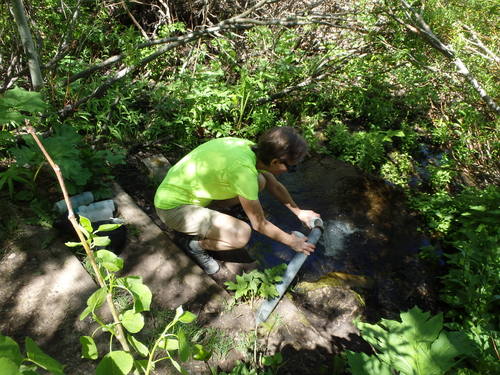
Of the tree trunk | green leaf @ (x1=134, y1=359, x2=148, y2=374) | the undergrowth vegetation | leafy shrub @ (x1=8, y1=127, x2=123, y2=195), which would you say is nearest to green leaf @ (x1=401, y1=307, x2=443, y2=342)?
the undergrowth vegetation

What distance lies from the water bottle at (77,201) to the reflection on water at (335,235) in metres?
2.43

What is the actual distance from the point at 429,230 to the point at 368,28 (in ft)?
8.65

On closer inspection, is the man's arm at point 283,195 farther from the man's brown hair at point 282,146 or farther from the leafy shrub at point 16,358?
the leafy shrub at point 16,358

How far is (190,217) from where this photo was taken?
9.07ft

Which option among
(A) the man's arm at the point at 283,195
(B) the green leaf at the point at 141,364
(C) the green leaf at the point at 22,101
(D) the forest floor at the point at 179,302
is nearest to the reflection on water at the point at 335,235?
(D) the forest floor at the point at 179,302

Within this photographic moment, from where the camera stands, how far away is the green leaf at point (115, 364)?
74 cm

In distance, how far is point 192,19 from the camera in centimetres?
554

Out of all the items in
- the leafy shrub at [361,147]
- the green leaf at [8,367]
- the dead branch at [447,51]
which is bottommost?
the leafy shrub at [361,147]

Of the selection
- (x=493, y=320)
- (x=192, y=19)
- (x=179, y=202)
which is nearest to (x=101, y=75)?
(x=192, y=19)

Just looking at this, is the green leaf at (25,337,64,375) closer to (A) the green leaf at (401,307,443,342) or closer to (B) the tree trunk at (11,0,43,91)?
(A) the green leaf at (401,307,443,342)

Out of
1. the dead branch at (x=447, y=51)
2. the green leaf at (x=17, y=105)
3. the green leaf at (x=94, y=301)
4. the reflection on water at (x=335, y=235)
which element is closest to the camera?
the green leaf at (x=94, y=301)

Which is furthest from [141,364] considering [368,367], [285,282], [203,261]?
[203,261]

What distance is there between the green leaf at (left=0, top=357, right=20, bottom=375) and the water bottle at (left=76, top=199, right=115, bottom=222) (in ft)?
7.10

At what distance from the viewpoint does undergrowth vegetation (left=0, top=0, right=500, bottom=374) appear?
2.64 meters
